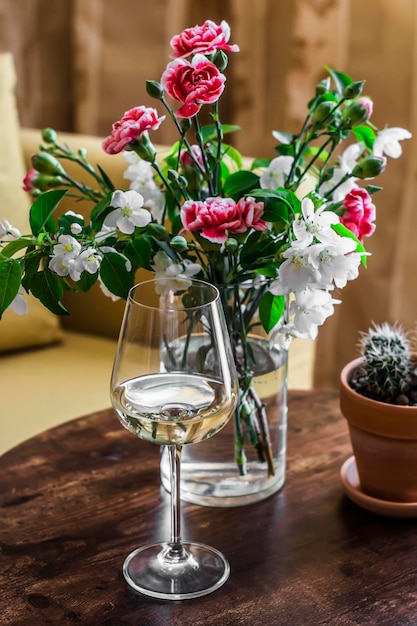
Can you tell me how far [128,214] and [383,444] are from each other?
1.28 feet

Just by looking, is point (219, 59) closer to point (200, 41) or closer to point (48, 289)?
point (200, 41)

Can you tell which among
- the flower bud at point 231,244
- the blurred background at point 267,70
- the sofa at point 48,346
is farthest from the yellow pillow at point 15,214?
the flower bud at point 231,244

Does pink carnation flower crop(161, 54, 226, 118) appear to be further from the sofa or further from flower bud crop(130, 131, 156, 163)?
the sofa

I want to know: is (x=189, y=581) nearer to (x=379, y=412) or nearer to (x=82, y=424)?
(x=379, y=412)

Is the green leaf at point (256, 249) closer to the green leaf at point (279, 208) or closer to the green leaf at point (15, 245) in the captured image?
the green leaf at point (279, 208)

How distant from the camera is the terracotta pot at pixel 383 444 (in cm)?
105

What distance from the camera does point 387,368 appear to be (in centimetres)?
107

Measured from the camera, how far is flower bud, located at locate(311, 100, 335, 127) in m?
1.05

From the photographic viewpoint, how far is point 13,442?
1.53 meters

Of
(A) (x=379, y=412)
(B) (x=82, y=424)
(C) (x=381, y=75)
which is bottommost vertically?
(B) (x=82, y=424)

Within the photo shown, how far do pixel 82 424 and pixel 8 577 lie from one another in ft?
1.22

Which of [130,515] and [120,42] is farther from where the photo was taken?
[120,42]

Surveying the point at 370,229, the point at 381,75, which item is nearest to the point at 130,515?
the point at 370,229

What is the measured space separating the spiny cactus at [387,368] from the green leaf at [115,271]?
0.96 feet
